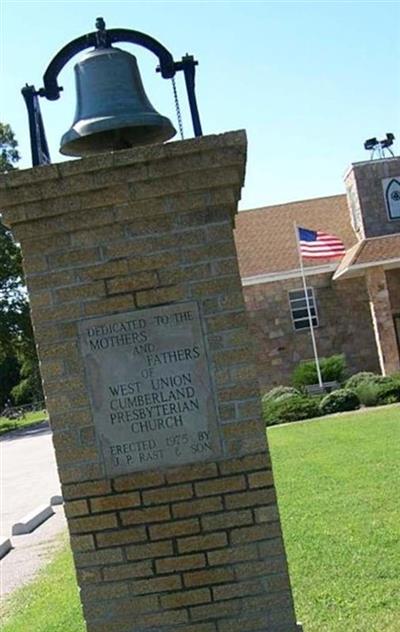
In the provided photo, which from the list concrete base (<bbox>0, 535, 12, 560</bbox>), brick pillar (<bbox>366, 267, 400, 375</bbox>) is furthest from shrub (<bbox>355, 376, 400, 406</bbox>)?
concrete base (<bbox>0, 535, 12, 560</bbox>)

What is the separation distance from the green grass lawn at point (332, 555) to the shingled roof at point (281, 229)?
15260 millimetres

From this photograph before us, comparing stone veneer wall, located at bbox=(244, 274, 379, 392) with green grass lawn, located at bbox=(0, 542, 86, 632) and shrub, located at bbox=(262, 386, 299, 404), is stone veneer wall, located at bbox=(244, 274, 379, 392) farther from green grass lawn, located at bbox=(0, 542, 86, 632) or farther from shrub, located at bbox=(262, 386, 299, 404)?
green grass lawn, located at bbox=(0, 542, 86, 632)

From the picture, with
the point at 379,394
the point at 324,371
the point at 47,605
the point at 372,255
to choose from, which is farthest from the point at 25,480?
the point at 372,255

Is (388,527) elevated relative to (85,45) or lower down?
lower down

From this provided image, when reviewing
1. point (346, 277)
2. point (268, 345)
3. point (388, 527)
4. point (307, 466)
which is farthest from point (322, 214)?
point (388, 527)

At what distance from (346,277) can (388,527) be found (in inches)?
764

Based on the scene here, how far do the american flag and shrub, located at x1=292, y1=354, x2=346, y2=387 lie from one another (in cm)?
337

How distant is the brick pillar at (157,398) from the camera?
353cm

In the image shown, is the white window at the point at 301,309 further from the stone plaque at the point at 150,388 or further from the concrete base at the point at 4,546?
the stone plaque at the point at 150,388

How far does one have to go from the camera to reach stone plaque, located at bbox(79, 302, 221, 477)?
3.56 m

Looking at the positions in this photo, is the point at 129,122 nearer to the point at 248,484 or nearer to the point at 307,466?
the point at 248,484

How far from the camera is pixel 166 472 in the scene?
11.7 ft

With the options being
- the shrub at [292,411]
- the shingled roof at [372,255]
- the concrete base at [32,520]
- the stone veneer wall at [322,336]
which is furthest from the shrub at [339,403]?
the concrete base at [32,520]

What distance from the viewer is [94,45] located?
387 centimetres
